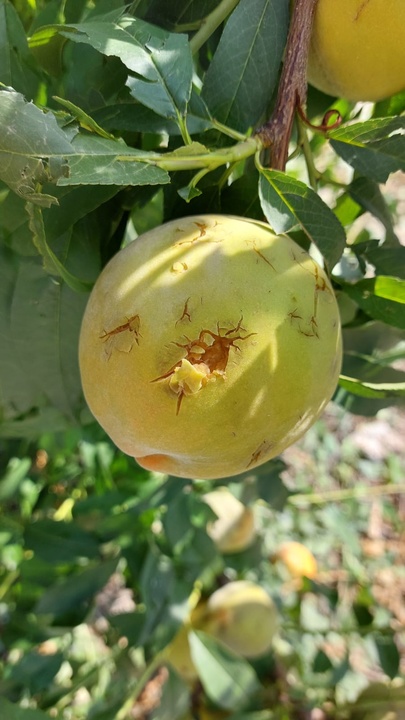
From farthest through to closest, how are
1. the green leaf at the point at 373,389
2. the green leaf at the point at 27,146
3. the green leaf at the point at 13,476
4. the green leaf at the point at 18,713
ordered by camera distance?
the green leaf at the point at 13,476
the green leaf at the point at 18,713
the green leaf at the point at 373,389
the green leaf at the point at 27,146

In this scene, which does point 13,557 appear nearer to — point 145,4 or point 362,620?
point 362,620

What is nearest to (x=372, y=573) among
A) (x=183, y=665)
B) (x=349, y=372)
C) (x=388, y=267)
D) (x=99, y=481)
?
(x=183, y=665)

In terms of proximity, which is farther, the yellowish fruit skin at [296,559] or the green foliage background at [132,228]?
the yellowish fruit skin at [296,559]

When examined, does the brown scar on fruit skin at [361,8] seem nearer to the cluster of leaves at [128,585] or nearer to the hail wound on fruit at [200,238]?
the hail wound on fruit at [200,238]

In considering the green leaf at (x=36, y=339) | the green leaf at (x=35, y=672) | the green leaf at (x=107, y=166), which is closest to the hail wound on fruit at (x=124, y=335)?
the green leaf at (x=107, y=166)

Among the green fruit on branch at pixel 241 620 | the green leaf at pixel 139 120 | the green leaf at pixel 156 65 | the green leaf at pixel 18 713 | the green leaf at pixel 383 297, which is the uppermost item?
the green leaf at pixel 156 65

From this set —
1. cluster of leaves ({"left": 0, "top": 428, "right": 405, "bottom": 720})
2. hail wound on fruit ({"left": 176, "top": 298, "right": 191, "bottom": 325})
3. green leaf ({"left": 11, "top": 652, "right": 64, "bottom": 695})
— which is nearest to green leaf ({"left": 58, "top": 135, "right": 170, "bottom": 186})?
hail wound on fruit ({"left": 176, "top": 298, "right": 191, "bottom": 325})
